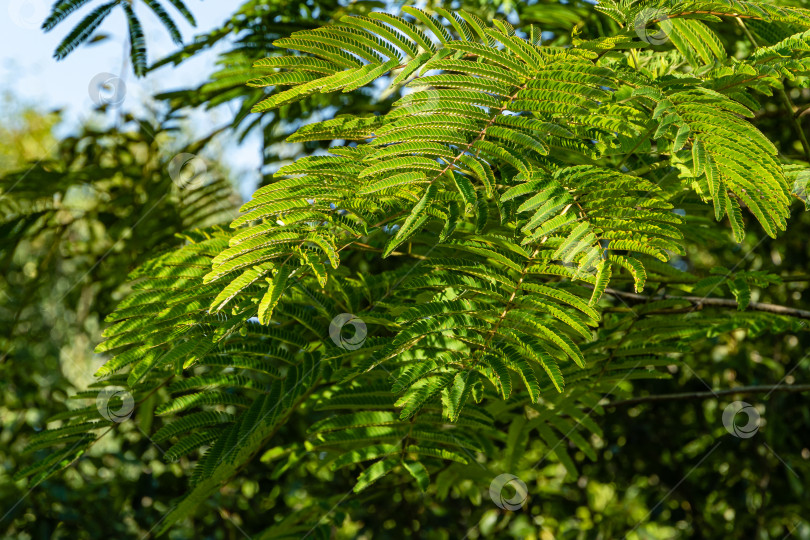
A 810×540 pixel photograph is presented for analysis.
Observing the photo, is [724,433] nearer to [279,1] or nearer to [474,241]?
[474,241]

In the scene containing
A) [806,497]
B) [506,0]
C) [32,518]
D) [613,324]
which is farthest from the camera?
[32,518]

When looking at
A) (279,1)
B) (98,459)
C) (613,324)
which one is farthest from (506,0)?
(98,459)

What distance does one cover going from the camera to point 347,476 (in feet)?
9.27

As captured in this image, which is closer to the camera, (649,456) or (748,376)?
(748,376)

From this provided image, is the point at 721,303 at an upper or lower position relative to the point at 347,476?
upper

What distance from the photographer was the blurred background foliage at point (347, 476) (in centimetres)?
229

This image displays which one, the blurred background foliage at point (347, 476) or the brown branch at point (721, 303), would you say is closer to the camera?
the brown branch at point (721, 303)

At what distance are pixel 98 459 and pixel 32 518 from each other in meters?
0.34

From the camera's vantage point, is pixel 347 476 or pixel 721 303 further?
pixel 347 476

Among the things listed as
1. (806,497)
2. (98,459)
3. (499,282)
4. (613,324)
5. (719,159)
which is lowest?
(806,497)

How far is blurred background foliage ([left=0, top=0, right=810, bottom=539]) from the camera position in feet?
7.50

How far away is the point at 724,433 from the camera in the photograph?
8.73ft

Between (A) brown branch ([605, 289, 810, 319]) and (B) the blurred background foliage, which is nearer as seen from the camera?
(A) brown branch ([605, 289, 810, 319])

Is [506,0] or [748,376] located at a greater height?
[506,0]
